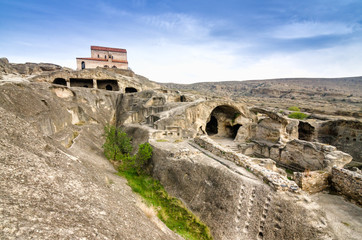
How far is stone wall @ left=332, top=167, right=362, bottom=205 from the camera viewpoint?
747 centimetres

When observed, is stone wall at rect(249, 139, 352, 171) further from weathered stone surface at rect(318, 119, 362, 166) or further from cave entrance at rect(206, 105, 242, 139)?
weathered stone surface at rect(318, 119, 362, 166)

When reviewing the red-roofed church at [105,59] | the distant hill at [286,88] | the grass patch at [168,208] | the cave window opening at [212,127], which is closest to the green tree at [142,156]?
the grass patch at [168,208]

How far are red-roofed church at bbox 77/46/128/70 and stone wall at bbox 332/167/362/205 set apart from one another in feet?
125

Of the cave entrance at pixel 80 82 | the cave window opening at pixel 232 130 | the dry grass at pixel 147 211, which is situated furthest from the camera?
the cave entrance at pixel 80 82

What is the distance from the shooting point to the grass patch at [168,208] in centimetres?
652

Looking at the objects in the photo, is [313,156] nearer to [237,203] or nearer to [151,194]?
[237,203]

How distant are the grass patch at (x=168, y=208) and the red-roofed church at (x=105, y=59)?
106ft

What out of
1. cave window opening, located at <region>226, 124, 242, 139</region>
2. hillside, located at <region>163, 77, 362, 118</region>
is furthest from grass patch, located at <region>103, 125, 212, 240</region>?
hillside, located at <region>163, 77, 362, 118</region>

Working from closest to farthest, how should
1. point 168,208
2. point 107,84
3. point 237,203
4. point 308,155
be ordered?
point 237,203 < point 168,208 < point 308,155 < point 107,84

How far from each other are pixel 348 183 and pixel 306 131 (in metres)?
12.9

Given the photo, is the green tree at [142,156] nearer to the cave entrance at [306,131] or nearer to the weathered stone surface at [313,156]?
the weathered stone surface at [313,156]

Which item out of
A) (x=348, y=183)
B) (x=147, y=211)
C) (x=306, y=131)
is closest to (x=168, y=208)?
(x=147, y=211)

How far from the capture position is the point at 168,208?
25.6 ft

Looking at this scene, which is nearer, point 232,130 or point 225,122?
point 225,122
